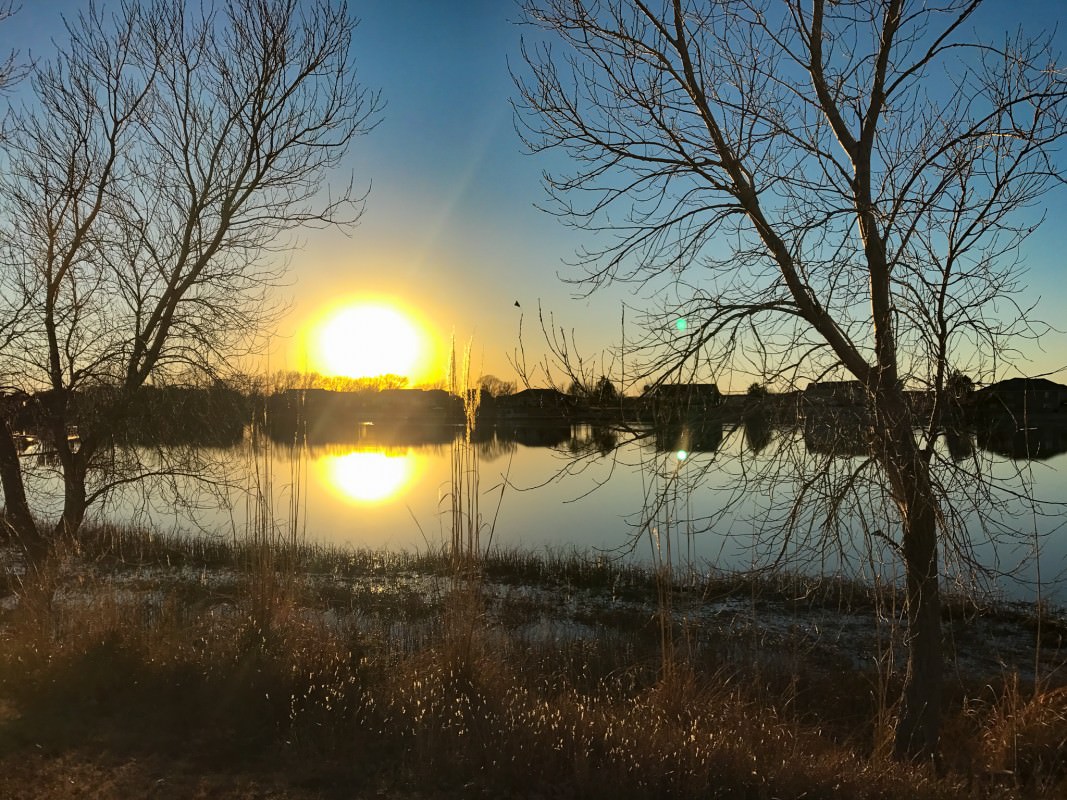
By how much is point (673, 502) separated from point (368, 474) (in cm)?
3302

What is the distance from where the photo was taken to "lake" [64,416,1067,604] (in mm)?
4879

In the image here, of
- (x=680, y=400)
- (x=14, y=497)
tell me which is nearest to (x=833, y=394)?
(x=680, y=400)

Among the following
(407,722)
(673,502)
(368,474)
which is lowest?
(368,474)

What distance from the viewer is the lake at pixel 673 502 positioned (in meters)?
4.88

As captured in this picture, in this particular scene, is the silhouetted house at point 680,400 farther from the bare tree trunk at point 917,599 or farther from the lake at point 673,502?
the bare tree trunk at point 917,599

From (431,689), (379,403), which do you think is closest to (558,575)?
(431,689)

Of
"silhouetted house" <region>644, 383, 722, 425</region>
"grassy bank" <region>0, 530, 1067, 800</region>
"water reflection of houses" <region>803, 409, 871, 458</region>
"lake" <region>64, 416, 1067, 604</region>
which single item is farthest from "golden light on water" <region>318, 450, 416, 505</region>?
"water reflection of houses" <region>803, 409, 871, 458</region>

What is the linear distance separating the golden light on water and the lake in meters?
0.17

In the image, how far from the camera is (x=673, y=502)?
5.22 meters

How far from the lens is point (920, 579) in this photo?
516 centimetres

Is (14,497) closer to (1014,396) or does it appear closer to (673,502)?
(673,502)

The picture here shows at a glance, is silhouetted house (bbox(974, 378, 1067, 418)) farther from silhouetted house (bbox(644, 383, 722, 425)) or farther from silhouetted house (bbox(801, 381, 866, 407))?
silhouetted house (bbox(644, 383, 722, 425))

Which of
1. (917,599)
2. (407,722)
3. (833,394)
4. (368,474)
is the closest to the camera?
(407,722)

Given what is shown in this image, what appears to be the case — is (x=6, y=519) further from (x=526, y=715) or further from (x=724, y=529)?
(x=724, y=529)
